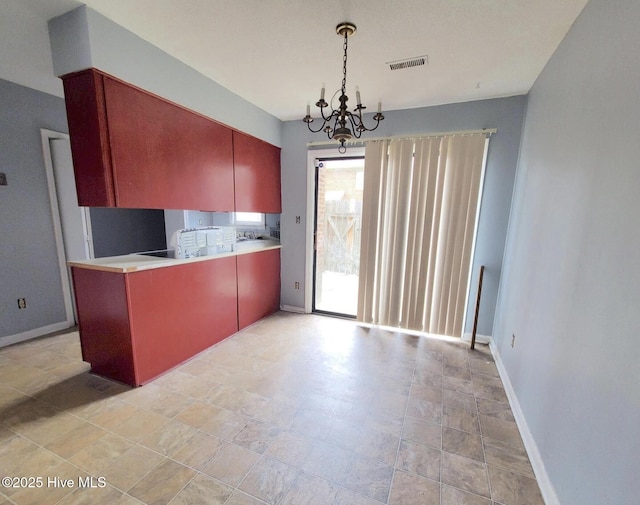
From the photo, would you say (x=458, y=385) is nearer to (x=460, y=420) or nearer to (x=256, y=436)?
(x=460, y=420)

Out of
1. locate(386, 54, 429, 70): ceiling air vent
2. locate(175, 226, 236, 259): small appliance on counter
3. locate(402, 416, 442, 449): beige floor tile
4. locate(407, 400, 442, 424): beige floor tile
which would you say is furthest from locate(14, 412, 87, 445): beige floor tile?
locate(386, 54, 429, 70): ceiling air vent

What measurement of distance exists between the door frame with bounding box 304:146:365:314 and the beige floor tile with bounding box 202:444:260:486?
2.23 metres

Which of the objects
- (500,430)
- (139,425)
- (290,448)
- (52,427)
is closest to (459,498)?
(500,430)

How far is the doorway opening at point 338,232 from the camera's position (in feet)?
12.1

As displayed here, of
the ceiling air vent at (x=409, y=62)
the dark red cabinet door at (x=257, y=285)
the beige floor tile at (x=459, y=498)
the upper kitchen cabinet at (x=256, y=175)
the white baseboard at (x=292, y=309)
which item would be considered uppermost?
the ceiling air vent at (x=409, y=62)

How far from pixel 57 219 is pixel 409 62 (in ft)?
12.5

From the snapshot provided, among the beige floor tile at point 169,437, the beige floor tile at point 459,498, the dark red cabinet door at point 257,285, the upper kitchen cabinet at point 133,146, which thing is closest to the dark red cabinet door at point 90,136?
the upper kitchen cabinet at point 133,146

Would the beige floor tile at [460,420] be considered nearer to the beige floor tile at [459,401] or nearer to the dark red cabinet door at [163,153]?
the beige floor tile at [459,401]

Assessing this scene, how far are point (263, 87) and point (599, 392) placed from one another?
3.10 m

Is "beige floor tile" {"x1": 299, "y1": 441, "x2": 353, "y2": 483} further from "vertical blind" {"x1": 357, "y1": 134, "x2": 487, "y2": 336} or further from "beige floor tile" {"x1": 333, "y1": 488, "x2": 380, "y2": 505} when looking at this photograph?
"vertical blind" {"x1": 357, "y1": 134, "x2": 487, "y2": 336}

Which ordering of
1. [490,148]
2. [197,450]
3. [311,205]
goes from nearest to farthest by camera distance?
1. [197,450]
2. [490,148]
3. [311,205]

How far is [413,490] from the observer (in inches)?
51.8

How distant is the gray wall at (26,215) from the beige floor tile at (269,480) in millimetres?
3011

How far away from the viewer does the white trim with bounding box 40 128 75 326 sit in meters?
2.76
